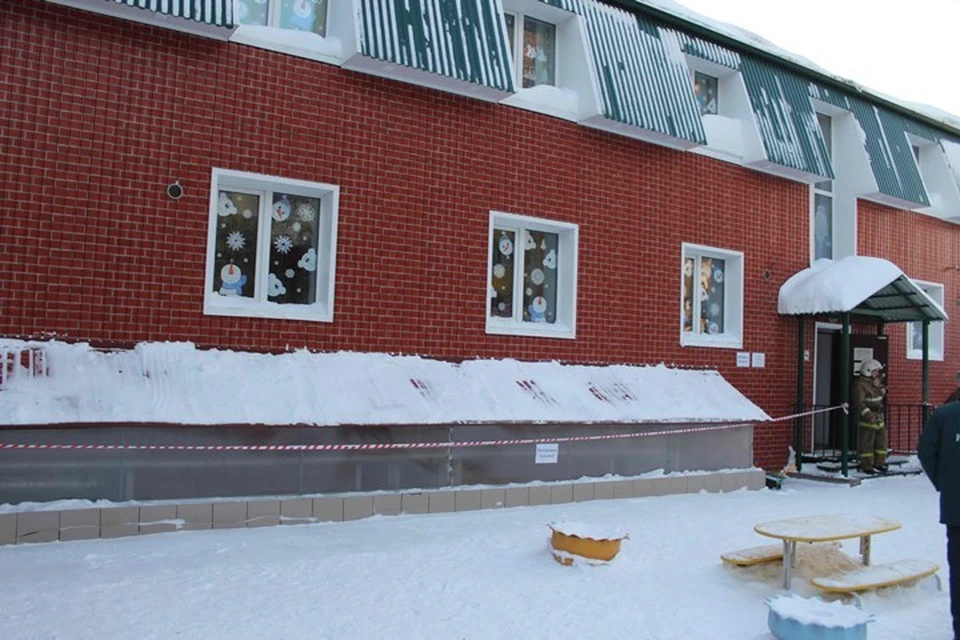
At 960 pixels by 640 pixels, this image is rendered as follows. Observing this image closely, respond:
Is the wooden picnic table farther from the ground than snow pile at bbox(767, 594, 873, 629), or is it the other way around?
the wooden picnic table

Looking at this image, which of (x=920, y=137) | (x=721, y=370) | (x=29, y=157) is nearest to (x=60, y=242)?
(x=29, y=157)

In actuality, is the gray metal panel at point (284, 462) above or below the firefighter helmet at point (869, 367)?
below

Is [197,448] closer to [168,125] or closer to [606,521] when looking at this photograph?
[168,125]

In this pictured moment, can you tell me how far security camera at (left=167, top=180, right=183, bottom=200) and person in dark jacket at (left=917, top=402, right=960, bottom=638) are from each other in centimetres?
661

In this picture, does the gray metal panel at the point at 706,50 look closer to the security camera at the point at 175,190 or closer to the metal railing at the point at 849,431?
the metal railing at the point at 849,431

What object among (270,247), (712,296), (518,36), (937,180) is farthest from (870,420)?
(270,247)

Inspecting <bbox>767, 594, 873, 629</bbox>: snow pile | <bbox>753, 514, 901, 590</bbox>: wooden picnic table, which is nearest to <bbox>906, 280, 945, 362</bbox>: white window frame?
<bbox>753, 514, 901, 590</bbox>: wooden picnic table

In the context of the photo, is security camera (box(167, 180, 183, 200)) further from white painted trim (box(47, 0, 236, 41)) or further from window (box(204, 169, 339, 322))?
white painted trim (box(47, 0, 236, 41))

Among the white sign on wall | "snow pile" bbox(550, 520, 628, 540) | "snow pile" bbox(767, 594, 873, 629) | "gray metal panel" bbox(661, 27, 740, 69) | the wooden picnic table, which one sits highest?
"gray metal panel" bbox(661, 27, 740, 69)

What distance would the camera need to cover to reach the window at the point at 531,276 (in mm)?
10234

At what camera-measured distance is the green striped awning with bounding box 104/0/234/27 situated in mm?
7590

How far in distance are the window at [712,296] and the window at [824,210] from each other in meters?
2.23

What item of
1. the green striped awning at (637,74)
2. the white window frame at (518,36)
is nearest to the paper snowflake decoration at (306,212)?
the white window frame at (518,36)

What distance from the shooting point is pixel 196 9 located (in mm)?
7785
